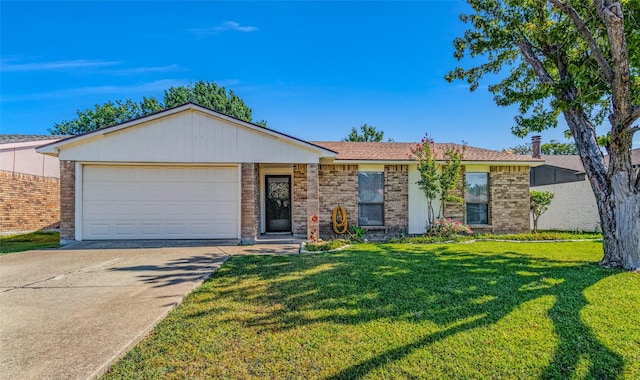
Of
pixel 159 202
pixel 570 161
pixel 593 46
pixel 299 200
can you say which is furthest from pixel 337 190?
pixel 570 161

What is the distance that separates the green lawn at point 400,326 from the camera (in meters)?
2.71

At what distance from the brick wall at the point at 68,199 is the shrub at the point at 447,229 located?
38.7ft

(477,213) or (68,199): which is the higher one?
(68,199)

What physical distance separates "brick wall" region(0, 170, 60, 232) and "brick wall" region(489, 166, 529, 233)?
65.9 ft

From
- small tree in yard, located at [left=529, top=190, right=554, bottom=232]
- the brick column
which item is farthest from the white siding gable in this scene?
small tree in yard, located at [left=529, top=190, right=554, bottom=232]

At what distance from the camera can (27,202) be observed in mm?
14086

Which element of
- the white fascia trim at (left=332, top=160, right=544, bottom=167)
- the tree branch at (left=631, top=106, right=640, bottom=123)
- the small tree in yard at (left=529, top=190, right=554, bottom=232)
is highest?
the tree branch at (left=631, top=106, right=640, bottom=123)

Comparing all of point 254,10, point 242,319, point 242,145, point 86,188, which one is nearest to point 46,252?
point 86,188

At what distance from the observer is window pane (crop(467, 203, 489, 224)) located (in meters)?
12.2

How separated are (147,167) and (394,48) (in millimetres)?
10629

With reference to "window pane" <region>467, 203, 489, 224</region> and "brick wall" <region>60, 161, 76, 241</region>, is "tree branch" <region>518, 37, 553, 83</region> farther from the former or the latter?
"brick wall" <region>60, 161, 76, 241</region>

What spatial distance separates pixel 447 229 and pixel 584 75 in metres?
5.94

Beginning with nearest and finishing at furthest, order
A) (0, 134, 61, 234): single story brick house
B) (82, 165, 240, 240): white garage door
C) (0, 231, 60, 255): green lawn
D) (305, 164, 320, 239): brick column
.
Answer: (0, 231, 60, 255): green lawn → (82, 165, 240, 240): white garage door → (305, 164, 320, 239): brick column → (0, 134, 61, 234): single story brick house

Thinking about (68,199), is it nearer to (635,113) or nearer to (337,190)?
(337,190)
